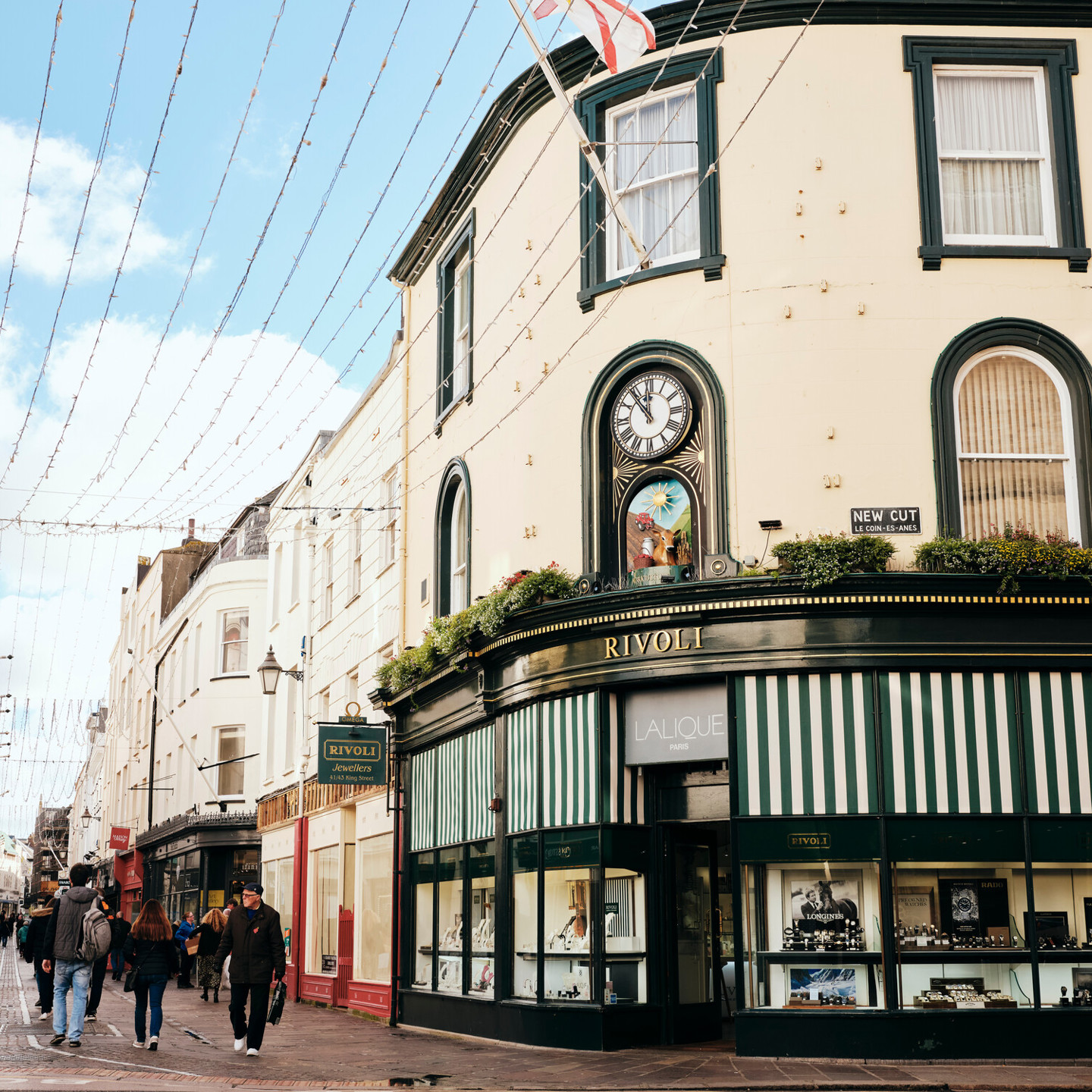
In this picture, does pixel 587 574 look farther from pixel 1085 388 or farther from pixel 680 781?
pixel 1085 388

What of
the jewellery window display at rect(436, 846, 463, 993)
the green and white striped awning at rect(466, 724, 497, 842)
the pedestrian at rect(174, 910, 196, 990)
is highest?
the green and white striped awning at rect(466, 724, 497, 842)

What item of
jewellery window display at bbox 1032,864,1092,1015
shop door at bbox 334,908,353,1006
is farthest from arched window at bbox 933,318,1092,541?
shop door at bbox 334,908,353,1006

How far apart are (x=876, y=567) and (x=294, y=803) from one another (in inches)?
709

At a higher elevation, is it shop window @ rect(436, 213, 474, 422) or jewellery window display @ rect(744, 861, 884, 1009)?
shop window @ rect(436, 213, 474, 422)

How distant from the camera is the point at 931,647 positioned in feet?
43.6

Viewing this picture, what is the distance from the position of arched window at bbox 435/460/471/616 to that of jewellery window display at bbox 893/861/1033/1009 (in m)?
7.89

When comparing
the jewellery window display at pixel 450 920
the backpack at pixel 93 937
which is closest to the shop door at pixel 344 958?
the jewellery window display at pixel 450 920

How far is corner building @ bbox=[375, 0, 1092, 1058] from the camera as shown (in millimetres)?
13031

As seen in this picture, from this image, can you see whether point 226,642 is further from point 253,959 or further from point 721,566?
point 721,566

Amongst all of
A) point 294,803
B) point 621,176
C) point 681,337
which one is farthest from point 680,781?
point 294,803

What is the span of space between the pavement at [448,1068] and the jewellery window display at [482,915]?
71 cm

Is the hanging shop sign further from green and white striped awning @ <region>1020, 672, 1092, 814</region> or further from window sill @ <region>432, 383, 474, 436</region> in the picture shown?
window sill @ <region>432, 383, 474, 436</region>

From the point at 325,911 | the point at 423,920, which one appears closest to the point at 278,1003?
the point at 423,920

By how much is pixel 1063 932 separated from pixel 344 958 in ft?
46.3
